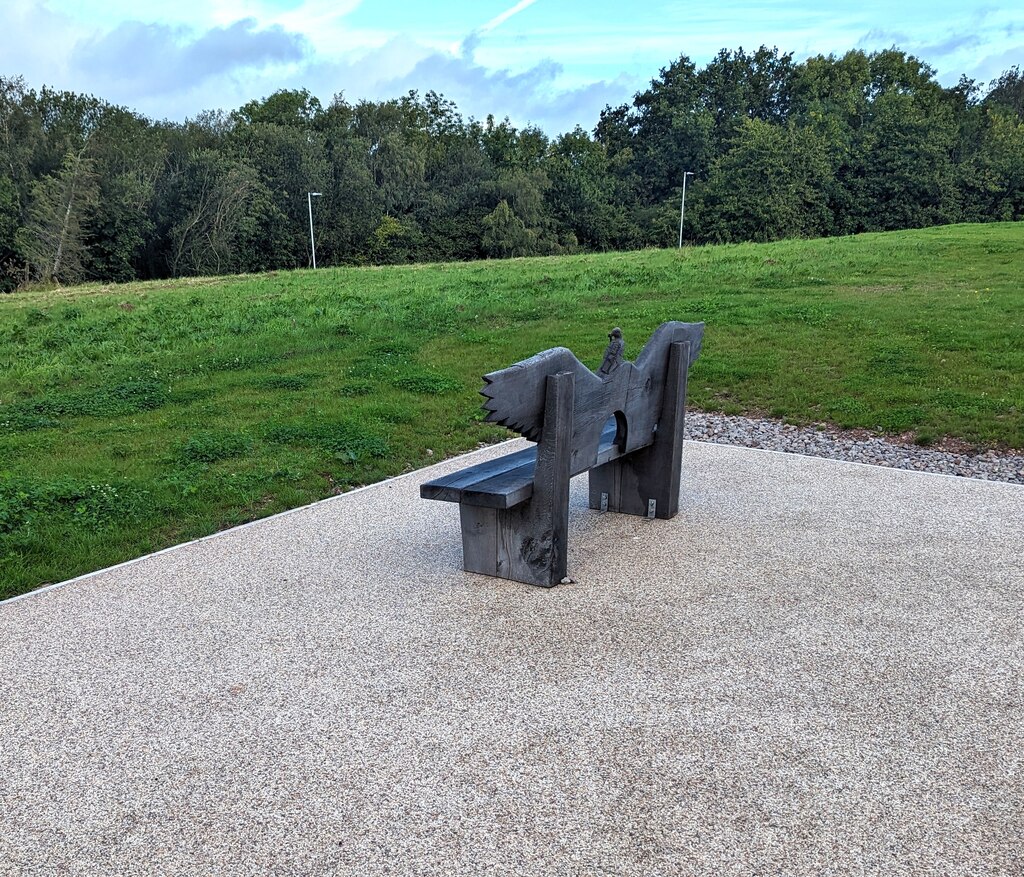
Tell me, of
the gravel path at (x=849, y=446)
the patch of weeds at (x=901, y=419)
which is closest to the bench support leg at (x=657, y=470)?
the gravel path at (x=849, y=446)

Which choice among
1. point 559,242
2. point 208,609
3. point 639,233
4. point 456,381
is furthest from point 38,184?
point 208,609

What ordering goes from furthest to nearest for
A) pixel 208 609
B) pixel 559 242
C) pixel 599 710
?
pixel 559 242 → pixel 208 609 → pixel 599 710

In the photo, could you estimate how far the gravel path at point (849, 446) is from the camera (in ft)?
22.9

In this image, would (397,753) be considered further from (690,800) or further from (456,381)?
(456,381)

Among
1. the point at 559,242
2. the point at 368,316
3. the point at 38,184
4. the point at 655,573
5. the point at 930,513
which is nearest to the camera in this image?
the point at 655,573

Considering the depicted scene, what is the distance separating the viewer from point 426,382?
9578 mm

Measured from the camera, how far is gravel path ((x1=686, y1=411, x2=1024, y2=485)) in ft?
22.9

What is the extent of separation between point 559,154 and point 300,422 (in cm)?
6390

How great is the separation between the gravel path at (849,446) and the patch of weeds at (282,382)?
164 inches

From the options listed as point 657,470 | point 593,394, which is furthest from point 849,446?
point 593,394

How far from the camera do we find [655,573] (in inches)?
185

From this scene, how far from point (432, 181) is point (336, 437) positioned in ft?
183

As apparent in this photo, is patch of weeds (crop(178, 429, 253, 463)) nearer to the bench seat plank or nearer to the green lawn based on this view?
the green lawn

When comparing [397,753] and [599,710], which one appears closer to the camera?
[397,753]
